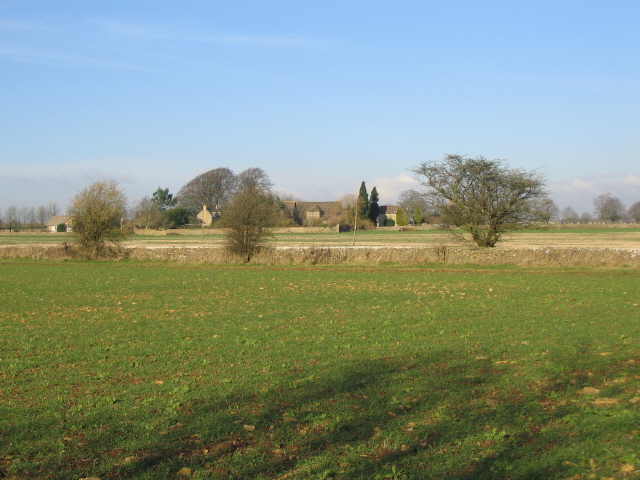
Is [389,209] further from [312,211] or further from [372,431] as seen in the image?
[372,431]

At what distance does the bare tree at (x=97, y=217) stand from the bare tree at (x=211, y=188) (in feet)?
289

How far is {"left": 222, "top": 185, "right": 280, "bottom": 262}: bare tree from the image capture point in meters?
39.2

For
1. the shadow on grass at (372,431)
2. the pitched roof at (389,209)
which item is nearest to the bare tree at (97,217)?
the shadow on grass at (372,431)

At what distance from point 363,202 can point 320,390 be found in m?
119

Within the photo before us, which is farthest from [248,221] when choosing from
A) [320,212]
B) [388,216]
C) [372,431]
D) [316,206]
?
[316,206]

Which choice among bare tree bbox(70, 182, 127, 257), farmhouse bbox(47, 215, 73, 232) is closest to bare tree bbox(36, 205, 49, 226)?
farmhouse bbox(47, 215, 73, 232)

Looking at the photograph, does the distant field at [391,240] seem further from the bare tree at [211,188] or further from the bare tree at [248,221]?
the bare tree at [211,188]

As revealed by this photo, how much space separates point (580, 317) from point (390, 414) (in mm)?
10410

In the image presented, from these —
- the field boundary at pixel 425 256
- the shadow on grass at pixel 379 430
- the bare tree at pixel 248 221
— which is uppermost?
the bare tree at pixel 248 221

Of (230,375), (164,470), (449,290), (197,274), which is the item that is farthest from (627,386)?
(197,274)

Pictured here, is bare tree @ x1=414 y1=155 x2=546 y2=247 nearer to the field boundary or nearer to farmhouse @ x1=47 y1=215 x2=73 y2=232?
the field boundary

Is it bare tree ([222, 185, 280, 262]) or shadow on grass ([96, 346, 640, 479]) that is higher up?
bare tree ([222, 185, 280, 262])

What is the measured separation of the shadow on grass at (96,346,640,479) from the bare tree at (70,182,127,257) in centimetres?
3739

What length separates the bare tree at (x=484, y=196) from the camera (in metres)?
40.1
